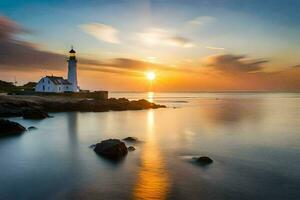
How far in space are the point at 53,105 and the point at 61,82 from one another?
1424 centimetres

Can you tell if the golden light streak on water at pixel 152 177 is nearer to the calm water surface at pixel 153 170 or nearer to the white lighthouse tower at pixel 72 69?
the calm water surface at pixel 153 170

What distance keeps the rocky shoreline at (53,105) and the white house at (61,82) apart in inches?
216

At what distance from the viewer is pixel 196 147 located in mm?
25359

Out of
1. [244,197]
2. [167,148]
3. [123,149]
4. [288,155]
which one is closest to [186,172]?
[244,197]

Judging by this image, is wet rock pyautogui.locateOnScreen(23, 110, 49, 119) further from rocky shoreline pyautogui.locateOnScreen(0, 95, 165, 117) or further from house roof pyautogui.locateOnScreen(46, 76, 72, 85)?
house roof pyautogui.locateOnScreen(46, 76, 72, 85)

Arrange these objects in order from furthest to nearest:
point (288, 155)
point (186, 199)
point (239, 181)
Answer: point (288, 155) < point (239, 181) < point (186, 199)

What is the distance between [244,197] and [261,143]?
1602 cm

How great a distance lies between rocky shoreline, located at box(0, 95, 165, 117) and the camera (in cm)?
4680

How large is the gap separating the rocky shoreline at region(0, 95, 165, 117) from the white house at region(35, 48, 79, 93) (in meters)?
5.48

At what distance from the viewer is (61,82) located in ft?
235

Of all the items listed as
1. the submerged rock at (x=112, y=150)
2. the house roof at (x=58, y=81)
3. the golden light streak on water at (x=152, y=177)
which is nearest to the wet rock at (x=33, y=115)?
the house roof at (x=58, y=81)

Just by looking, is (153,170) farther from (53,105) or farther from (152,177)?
(53,105)

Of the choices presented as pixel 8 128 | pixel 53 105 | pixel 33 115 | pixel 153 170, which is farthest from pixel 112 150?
pixel 53 105

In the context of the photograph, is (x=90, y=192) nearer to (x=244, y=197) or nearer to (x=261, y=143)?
(x=244, y=197)
